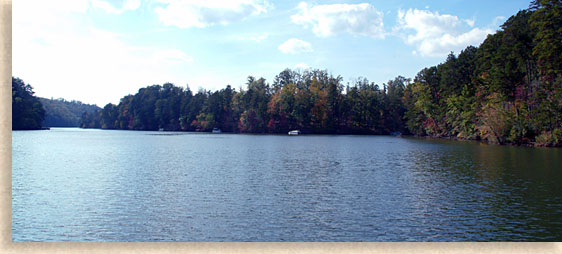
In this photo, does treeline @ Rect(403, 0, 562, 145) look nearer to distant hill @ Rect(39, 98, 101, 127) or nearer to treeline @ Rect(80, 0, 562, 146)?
treeline @ Rect(80, 0, 562, 146)

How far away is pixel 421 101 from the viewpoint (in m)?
85.3

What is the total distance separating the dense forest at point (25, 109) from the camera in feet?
318

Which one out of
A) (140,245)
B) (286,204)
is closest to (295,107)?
(286,204)

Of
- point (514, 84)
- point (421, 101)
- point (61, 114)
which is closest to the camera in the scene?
point (514, 84)

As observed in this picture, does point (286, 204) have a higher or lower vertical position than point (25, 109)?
lower

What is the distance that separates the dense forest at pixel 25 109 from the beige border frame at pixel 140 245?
97530mm

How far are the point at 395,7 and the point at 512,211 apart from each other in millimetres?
7823

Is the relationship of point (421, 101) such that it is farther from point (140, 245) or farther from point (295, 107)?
point (140, 245)

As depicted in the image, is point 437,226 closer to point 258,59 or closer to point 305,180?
point 305,180

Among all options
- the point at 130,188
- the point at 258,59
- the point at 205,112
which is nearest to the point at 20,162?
the point at 130,188

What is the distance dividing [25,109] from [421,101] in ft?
296

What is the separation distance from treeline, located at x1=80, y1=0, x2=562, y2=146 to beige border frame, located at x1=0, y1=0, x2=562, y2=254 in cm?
3595

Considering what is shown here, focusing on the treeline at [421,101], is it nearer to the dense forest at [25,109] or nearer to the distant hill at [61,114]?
the distant hill at [61,114]

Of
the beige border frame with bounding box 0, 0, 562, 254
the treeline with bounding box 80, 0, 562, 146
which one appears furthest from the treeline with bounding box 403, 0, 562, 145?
the beige border frame with bounding box 0, 0, 562, 254
